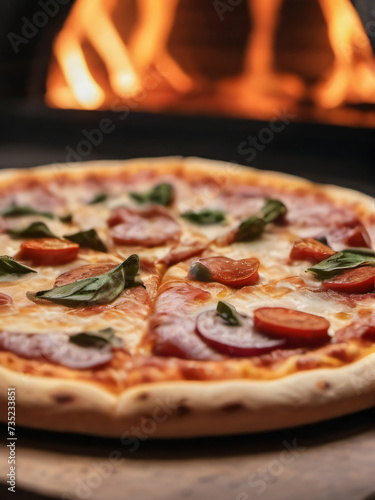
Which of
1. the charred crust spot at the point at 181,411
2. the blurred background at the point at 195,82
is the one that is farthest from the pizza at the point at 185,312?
the blurred background at the point at 195,82

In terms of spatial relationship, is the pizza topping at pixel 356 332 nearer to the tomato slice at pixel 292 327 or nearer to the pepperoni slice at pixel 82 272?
the tomato slice at pixel 292 327

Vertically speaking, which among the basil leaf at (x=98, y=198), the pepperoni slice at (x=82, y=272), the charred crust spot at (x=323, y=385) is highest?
the charred crust spot at (x=323, y=385)

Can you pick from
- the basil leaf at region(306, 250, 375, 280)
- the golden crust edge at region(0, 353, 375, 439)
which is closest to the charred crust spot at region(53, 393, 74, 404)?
→ the golden crust edge at region(0, 353, 375, 439)

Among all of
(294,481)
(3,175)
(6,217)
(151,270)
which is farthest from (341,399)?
(3,175)

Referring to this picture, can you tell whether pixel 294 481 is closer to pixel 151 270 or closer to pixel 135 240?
pixel 151 270

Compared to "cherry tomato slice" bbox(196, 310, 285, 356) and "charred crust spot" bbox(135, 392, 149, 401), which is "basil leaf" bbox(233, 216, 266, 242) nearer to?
"cherry tomato slice" bbox(196, 310, 285, 356)

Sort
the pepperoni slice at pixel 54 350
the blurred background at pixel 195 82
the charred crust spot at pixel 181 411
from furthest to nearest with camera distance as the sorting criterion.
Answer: the blurred background at pixel 195 82, the pepperoni slice at pixel 54 350, the charred crust spot at pixel 181 411

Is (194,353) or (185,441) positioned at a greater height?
(194,353)

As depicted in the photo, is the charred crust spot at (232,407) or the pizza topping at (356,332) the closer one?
the charred crust spot at (232,407)
